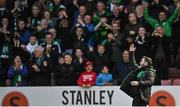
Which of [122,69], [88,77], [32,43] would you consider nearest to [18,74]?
[32,43]

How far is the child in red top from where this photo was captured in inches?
570

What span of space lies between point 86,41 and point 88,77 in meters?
1.44

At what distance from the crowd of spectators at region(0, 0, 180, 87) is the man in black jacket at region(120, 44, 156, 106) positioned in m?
0.32

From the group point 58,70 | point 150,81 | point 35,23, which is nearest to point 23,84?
point 58,70

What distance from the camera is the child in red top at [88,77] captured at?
14.5 m

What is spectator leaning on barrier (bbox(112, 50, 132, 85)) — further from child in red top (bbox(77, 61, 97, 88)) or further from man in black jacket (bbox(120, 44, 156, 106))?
child in red top (bbox(77, 61, 97, 88))

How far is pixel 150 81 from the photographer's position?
1376 centimetres

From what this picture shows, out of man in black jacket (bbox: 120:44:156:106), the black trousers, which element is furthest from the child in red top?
the black trousers

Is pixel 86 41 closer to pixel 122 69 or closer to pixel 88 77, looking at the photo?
pixel 88 77

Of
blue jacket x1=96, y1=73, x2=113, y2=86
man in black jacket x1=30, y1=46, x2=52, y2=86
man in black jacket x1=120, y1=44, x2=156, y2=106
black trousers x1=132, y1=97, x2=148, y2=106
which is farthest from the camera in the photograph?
man in black jacket x1=30, y1=46, x2=52, y2=86

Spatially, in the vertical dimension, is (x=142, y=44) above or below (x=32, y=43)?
below

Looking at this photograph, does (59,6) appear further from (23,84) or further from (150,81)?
(150,81)

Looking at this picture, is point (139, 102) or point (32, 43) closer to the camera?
point (139, 102)

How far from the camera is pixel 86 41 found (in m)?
15.6
